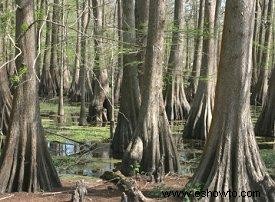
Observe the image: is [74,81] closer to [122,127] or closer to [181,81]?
[181,81]

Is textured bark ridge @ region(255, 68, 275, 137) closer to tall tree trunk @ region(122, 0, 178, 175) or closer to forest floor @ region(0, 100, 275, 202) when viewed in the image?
forest floor @ region(0, 100, 275, 202)

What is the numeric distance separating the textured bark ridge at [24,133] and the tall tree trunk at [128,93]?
386 centimetres

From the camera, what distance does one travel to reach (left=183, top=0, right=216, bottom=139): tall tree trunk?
46.9ft

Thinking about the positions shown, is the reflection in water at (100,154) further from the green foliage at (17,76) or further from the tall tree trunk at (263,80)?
the tall tree trunk at (263,80)

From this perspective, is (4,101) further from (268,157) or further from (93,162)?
(268,157)

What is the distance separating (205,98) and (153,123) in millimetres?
5524

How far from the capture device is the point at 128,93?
1184 cm

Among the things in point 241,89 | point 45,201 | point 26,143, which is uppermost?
point 241,89

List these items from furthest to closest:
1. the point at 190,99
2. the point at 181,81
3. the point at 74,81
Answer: the point at 74,81 < the point at 190,99 < the point at 181,81

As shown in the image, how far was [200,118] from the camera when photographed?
14484 millimetres

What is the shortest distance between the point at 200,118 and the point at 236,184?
765 cm

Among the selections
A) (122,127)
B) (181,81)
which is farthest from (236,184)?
(181,81)

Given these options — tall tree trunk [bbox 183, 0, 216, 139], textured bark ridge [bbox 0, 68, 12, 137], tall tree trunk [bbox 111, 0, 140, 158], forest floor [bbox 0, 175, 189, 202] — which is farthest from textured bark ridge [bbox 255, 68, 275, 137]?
textured bark ridge [bbox 0, 68, 12, 137]

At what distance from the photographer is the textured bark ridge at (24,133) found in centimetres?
791
